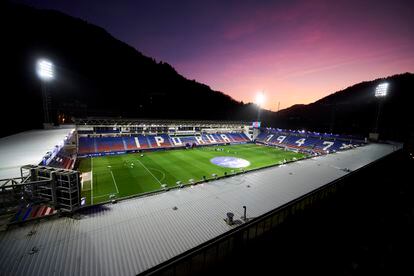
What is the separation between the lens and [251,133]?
57750mm

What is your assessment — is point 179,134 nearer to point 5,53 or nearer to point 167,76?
point 5,53

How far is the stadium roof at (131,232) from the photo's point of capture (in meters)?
5.69

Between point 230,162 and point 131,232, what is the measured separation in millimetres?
25426

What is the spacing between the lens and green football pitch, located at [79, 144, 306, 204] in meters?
19.5

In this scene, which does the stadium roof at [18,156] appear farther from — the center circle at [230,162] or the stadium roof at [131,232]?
the center circle at [230,162]

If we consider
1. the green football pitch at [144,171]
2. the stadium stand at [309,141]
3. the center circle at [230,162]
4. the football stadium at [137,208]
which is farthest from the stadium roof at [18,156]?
the stadium stand at [309,141]

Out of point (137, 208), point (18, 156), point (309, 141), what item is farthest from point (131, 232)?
point (309, 141)

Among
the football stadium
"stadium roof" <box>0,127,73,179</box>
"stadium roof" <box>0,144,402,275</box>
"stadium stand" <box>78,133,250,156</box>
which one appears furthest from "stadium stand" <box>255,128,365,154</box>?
"stadium roof" <box>0,127,73,179</box>

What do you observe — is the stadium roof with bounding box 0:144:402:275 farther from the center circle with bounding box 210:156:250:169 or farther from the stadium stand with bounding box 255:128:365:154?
the stadium stand with bounding box 255:128:365:154

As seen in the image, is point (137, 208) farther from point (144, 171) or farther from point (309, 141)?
point (309, 141)

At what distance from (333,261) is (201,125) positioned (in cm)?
4196

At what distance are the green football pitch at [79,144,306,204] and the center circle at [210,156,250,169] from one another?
760 millimetres

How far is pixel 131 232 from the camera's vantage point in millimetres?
7414

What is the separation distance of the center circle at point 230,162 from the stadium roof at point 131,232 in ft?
55.8
